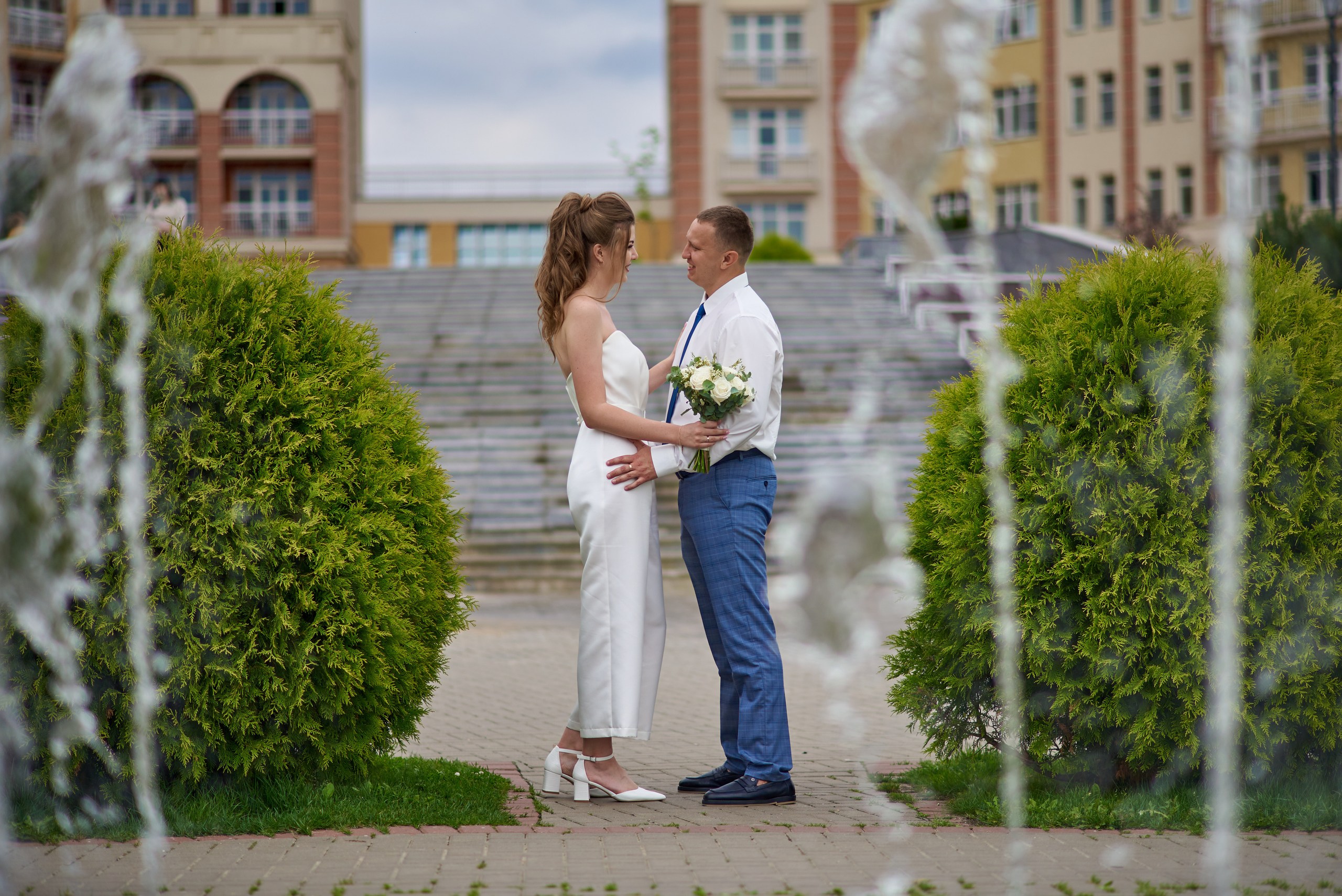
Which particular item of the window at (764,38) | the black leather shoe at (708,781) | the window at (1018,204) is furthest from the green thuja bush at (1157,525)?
the window at (764,38)

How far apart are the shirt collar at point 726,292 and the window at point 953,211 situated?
22228 millimetres

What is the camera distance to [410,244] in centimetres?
5622

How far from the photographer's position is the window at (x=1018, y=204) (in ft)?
164

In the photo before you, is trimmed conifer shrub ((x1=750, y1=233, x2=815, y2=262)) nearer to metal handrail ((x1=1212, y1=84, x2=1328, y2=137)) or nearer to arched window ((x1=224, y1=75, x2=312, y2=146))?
metal handrail ((x1=1212, y1=84, x2=1328, y2=137))

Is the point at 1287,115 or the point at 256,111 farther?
the point at 256,111

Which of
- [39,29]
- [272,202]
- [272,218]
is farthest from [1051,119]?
[39,29]

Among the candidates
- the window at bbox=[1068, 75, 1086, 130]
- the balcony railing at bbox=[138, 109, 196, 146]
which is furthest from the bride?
the balcony railing at bbox=[138, 109, 196, 146]

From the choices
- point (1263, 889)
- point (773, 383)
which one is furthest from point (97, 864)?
point (1263, 889)

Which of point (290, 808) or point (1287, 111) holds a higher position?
point (1287, 111)

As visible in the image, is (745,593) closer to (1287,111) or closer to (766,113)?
(1287,111)

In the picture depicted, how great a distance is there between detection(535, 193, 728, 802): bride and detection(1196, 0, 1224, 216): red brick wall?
1756 inches

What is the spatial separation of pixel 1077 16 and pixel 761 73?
1204cm

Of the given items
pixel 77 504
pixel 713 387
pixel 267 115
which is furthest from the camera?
pixel 267 115

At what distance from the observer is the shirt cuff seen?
5.55 metres
